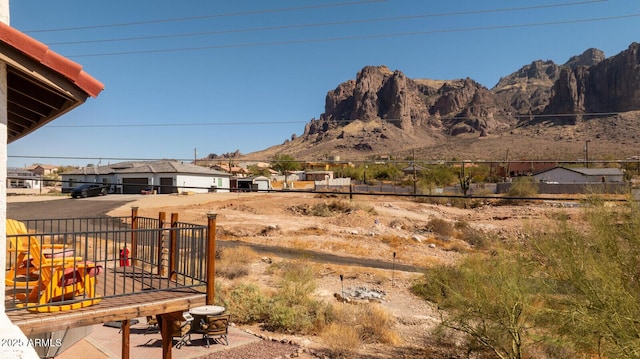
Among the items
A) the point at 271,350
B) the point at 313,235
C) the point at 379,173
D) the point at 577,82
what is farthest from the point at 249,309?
the point at 577,82

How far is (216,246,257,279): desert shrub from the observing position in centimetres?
1723

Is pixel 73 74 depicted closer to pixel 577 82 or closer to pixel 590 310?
pixel 590 310

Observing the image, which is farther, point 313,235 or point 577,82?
point 577,82

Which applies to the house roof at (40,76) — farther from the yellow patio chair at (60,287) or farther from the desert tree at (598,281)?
the desert tree at (598,281)

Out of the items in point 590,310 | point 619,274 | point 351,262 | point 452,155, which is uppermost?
point 452,155

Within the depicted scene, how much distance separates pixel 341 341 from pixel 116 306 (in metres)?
6.22

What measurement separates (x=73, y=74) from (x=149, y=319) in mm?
8298

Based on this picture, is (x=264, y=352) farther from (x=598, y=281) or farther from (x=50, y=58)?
(x=50, y=58)

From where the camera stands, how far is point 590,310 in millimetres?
5805

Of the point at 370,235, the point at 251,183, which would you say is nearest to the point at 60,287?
the point at 370,235

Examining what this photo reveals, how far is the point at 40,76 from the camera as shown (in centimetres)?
381

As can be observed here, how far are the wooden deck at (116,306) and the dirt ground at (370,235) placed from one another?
528 cm

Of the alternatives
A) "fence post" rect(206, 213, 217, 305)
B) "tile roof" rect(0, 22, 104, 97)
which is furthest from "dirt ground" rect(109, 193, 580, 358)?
"tile roof" rect(0, 22, 104, 97)

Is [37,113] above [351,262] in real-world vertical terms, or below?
above
